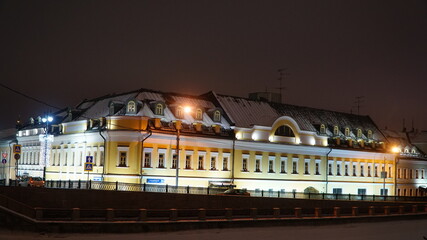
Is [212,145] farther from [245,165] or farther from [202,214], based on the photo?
[202,214]

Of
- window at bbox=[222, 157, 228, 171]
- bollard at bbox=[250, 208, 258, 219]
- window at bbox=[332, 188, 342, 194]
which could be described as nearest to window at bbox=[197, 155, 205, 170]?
window at bbox=[222, 157, 228, 171]

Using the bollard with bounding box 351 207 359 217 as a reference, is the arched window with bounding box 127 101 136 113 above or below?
above

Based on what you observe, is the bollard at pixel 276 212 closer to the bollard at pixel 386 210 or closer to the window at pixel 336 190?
the bollard at pixel 386 210

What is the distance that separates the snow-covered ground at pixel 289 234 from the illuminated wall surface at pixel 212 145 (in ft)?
59.3

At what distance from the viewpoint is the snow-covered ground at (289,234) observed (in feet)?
102

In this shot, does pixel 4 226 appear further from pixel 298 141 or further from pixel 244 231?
pixel 298 141

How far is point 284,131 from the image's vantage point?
68.8 meters

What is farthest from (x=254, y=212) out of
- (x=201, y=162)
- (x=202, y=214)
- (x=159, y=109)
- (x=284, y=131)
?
(x=284, y=131)

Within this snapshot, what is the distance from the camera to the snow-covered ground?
102 feet

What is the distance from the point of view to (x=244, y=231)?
37906 millimetres

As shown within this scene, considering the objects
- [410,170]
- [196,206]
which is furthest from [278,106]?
[196,206]

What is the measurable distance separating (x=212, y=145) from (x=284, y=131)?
10712 mm

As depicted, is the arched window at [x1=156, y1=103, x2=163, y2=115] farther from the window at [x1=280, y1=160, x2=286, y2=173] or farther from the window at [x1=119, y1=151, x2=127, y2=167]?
the window at [x1=280, y1=160, x2=286, y2=173]

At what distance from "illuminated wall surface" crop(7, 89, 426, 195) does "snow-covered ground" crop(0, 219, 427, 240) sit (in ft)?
59.3
